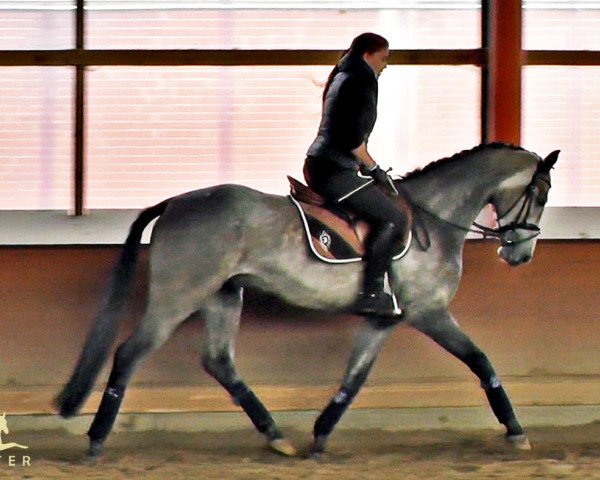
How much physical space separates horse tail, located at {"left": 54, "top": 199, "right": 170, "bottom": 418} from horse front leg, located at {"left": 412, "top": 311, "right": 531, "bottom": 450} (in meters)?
1.71

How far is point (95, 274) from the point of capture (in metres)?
9.00

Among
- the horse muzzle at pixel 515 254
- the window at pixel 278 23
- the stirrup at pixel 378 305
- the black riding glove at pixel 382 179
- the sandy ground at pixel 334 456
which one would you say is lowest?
the sandy ground at pixel 334 456

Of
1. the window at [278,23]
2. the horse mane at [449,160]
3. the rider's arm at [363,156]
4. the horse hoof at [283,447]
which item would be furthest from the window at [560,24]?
the horse hoof at [283,447]

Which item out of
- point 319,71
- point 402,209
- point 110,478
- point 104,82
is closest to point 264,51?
point 319,71

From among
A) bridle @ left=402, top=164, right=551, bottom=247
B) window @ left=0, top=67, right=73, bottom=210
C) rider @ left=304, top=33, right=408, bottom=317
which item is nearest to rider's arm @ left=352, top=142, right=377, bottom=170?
rider @ left=304, top=33, right=408, bottom=317

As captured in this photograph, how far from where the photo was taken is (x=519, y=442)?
848 centimetres

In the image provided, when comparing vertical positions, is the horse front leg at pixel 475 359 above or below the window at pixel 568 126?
below

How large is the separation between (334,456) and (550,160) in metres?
2.17

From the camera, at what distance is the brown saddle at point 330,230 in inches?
319

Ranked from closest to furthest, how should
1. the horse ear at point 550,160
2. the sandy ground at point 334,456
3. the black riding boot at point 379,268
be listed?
1. the sandy ground at point 334,456
2. the black riding boot at point 379,268
3. the horse ear at point 550,160

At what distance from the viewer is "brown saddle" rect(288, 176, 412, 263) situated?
8109 mm

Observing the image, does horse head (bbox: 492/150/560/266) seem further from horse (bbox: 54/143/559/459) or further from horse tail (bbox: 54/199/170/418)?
horse tail (bbox: 54/199/170/418)

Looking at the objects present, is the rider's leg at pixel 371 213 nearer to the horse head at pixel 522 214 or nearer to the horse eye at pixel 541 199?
the horse head at pixel 522 214

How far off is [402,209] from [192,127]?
1.81m
